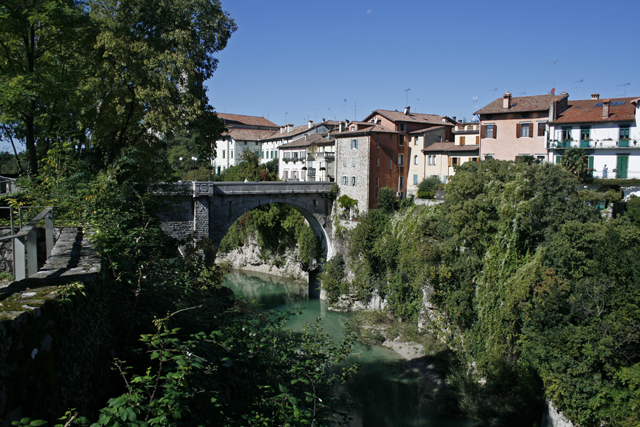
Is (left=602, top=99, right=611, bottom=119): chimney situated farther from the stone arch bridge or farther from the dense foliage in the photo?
the stone arch bridge

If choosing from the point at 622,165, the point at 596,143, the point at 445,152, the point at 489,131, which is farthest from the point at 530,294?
the point at 445,152

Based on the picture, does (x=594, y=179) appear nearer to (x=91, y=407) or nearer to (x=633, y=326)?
(x=633, y=326)

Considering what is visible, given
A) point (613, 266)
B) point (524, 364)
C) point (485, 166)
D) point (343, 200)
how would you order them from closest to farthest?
point (613, 266) < point (524, 364) < point (485, 166) < point (343, 200)

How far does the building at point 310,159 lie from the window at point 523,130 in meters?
15.0

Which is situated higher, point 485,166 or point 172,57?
point 172,57

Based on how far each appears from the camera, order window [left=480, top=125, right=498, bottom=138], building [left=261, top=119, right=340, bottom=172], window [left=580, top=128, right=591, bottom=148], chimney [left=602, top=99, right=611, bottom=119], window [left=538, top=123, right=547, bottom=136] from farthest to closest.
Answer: building [left=261, top=119, right=340, bottom=172] → window [left=480, top=125, right=498, bottom=138] → window [left=538, top=123, right=547, bottom=136] → window [left=580, top=128, right=591, bottom=148] → chimney [left=602, top=99, right=611, bottom=119]

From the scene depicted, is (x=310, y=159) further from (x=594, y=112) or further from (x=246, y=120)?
(x=246, y=120)

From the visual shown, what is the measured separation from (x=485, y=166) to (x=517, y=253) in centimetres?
422

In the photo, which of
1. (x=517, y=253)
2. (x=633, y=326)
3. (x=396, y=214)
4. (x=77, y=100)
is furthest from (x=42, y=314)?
(x=396, y=214)

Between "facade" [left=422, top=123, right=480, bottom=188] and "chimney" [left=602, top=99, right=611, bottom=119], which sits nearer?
"chimney" [left=602, top=99, right=611, bottom=119]

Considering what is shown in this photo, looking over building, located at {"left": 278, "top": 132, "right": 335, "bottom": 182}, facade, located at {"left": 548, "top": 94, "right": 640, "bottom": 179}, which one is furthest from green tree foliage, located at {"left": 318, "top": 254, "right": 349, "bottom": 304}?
facade, located at {"left": 548, "top": 94, "right": 640, "bottom": 179}

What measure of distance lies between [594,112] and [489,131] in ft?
19.7

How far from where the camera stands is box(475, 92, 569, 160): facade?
2780cm

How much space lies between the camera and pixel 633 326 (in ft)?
45.1
